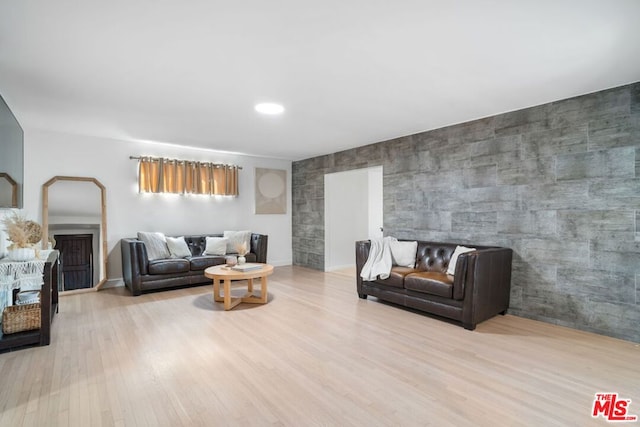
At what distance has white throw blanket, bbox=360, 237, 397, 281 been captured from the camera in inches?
165

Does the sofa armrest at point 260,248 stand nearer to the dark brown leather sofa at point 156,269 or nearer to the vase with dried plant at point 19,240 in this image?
the dark brown leather sofa at point 156,269

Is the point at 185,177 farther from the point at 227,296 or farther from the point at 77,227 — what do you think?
the point at 227,296

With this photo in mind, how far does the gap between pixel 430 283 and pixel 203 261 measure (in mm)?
3507

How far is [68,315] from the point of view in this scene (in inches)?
150

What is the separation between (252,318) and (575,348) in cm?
317

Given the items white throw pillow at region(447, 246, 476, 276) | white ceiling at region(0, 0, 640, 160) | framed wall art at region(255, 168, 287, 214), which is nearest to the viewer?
white ceiling at region(0, 0, 640, 160)

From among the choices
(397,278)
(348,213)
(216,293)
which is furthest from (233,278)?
(348,213)

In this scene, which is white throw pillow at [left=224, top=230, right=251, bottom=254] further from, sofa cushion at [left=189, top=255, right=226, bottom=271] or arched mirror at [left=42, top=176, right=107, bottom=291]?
arched mirror at [left=42, top=176, right=107, bottom=291]

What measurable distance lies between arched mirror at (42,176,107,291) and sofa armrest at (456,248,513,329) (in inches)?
209

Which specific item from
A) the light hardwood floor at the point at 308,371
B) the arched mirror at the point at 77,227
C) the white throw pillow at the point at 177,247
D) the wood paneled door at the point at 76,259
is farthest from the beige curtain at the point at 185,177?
the light hardwood floor at the point at 308,371

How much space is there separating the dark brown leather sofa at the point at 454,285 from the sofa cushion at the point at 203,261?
252 centimetres

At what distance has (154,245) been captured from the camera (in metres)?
5.12

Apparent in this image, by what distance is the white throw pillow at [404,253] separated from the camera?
445 centimetres

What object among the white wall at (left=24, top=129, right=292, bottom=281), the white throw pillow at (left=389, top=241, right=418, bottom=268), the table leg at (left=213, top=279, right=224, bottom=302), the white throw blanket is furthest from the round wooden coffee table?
the white wall at (left=24, top=129, right=292, bottom=281)
